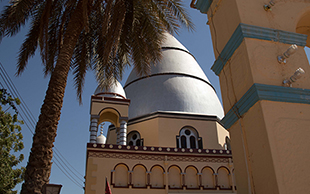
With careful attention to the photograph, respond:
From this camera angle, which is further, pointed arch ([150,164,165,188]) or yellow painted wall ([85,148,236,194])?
pointed arch ([150,164,165,188])

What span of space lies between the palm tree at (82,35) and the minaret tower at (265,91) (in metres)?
2.59

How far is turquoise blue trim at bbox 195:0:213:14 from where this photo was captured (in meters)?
6.24

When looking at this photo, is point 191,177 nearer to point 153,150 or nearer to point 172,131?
point 153,150

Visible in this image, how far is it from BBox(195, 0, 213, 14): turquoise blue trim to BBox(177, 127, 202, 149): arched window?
1052cm

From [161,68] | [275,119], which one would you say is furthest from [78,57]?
[161,68]

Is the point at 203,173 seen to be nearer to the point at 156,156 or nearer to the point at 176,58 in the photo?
the point at 156,156

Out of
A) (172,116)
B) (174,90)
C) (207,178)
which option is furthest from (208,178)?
(174,90)

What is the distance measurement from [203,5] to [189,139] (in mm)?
10991

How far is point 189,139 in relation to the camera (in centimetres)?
1641

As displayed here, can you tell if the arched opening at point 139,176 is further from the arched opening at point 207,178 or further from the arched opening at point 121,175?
the arched opening at point 207,178

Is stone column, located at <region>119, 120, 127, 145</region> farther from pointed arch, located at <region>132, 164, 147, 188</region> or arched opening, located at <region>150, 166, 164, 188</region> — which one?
arched opening, located at <region>150, 166, 164, 188</region>

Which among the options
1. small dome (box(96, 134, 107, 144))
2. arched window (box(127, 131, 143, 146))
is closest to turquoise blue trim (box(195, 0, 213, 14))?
arched window (box(127, 131, 143, 146))

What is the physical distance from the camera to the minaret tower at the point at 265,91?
405 cm

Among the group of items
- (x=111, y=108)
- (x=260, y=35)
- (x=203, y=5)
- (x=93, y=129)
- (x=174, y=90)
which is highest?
(x=174, y=90)
